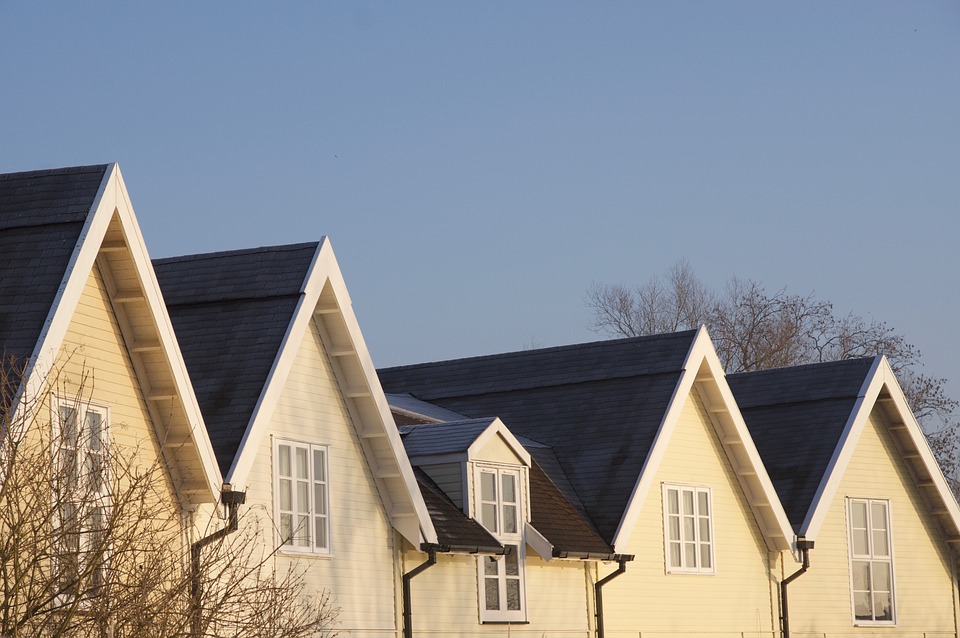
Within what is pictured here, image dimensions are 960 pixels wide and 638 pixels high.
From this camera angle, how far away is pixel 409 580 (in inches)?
826

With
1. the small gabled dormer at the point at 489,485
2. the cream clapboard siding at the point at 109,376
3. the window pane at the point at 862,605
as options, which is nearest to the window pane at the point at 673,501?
the small gabled dormer at the point at 489,485

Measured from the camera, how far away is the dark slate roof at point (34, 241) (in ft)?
47.5

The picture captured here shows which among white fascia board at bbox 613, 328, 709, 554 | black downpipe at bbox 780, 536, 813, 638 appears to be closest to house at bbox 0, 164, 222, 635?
white fascia board at bbox 613, 328, 709, 554

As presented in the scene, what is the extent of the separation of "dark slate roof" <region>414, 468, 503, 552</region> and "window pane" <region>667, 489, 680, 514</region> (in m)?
4.93

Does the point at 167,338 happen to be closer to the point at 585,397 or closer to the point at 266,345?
the point at 266,345

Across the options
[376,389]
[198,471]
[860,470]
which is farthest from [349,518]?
[860,470]

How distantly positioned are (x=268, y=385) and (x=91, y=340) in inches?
101

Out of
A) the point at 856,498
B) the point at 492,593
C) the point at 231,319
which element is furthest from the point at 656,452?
the point at 231,319

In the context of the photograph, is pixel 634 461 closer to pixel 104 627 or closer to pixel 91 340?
pixel 91 340

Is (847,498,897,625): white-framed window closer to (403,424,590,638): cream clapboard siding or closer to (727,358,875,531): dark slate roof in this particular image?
(727,358,875,531): dark slate roof

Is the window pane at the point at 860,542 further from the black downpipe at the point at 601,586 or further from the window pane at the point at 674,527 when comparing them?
the black downpipe at the point at 601,586

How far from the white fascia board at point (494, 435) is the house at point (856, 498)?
688 cm

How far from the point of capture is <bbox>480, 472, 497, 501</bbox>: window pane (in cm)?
2253

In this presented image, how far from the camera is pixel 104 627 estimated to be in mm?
12227
